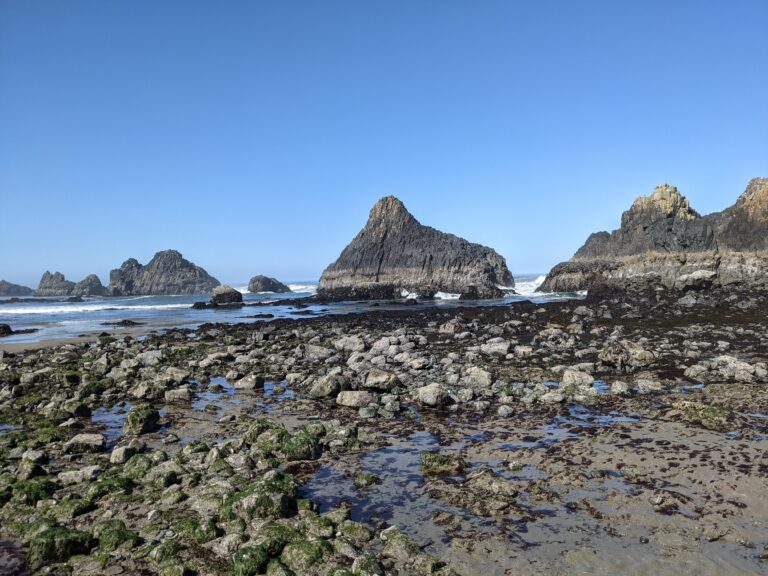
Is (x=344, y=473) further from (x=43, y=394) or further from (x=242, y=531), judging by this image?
(x=43, y=394)

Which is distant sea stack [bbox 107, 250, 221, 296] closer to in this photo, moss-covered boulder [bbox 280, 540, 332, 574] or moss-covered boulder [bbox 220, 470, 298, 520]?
moss-covered boulder [bbox 220, 470, 298, 520]

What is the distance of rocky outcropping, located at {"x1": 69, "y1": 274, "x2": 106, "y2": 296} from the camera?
143675 mm

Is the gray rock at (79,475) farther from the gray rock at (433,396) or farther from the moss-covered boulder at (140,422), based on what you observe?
the gray rock at (433,396)

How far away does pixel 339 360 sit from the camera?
22219 millimetres

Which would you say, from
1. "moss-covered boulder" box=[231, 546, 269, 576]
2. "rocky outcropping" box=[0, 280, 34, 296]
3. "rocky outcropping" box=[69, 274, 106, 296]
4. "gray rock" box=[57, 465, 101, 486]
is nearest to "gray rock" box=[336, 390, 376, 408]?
"gray rock" box=[57, 465, 101, 486]

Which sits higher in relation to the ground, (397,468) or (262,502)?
(262,502)

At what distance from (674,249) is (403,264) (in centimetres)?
4730

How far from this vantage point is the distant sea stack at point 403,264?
88562 millimetres

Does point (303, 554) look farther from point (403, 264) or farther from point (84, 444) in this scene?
point (403, 264)

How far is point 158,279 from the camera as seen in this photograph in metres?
142

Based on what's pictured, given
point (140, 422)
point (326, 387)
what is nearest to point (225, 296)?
point (326, 387)

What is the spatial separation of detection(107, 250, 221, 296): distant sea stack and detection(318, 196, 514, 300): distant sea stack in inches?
2339

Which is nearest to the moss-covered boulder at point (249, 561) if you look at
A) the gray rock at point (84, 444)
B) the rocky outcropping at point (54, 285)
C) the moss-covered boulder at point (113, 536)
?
the moss-covered boulder at point (113, 536)

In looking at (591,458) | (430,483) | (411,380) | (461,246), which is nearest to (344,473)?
(430,483)
